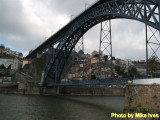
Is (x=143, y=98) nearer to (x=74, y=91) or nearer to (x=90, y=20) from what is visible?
(x=90, y=20)

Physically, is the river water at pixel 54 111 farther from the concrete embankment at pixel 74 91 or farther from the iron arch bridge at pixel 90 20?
the concrete embankment at pixel 74 91

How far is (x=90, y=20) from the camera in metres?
37.3

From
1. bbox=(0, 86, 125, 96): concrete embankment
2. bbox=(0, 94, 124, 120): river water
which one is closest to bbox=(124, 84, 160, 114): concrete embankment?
bbox=(0, 94, 124, 120): river water

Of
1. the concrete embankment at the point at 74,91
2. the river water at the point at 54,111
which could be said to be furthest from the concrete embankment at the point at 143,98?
the concrete embankment at the point at 74,91

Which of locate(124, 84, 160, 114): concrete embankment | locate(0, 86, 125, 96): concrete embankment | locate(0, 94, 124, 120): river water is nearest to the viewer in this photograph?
locate(124, 84, 160, 114): concrete embankment

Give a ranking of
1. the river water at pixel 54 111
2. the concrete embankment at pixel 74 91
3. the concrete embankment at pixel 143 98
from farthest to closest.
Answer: the concrete embankment at pixel 74 91 → the river water at pixel 54 111 → the concrete embankment at pixel 143 98

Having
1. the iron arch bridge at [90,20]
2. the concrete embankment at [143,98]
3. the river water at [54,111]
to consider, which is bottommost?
the river water at [54,111]

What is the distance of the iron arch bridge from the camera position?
2250cm

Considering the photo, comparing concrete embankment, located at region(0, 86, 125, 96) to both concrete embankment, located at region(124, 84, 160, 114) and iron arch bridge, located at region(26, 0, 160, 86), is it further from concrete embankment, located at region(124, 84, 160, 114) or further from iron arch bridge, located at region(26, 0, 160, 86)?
concrete embankment, located at region(124, 84, 160, 114)

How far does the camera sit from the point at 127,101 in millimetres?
14523

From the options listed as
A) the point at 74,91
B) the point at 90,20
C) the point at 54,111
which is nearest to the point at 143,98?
the point at 54,111

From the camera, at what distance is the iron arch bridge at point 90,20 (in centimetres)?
2250

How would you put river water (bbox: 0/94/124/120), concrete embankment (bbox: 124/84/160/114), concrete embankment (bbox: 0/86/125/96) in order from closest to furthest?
1. concrete embankment (bbox: 124/84/160/114)
2. river water (bbox: 0/94/124/120)
3. concrete embankment (bbox: 0/86/125/96)

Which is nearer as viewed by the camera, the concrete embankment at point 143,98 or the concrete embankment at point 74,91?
the concrete embankment at point 143,98
